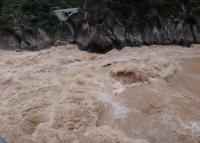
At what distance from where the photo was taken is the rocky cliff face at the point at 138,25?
17266 millimetres

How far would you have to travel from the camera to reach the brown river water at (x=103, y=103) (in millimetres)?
7504

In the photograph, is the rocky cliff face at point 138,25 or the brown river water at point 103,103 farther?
the rocky cliff face at point 138,25

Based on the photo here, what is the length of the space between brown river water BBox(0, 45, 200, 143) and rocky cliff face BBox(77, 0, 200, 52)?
13.1 ft

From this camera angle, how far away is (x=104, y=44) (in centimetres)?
1706

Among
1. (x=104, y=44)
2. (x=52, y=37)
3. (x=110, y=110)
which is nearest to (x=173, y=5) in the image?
(x=104, y=44)

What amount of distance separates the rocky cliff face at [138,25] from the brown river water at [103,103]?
4.00 m

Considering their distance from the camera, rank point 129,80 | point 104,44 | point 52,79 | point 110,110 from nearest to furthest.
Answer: point 110,110, point 129,80, point 52,79, point 104,44

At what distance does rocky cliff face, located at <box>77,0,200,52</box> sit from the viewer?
17.3 m

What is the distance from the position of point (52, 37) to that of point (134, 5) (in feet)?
19.4

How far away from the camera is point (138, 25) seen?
1773 cm

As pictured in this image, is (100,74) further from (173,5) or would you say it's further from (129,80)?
(173,5)

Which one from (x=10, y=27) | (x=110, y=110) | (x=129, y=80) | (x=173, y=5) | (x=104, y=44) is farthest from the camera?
(x=10, y=27)

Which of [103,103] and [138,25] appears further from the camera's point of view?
[138,25]

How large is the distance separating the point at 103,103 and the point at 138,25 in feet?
31.1
